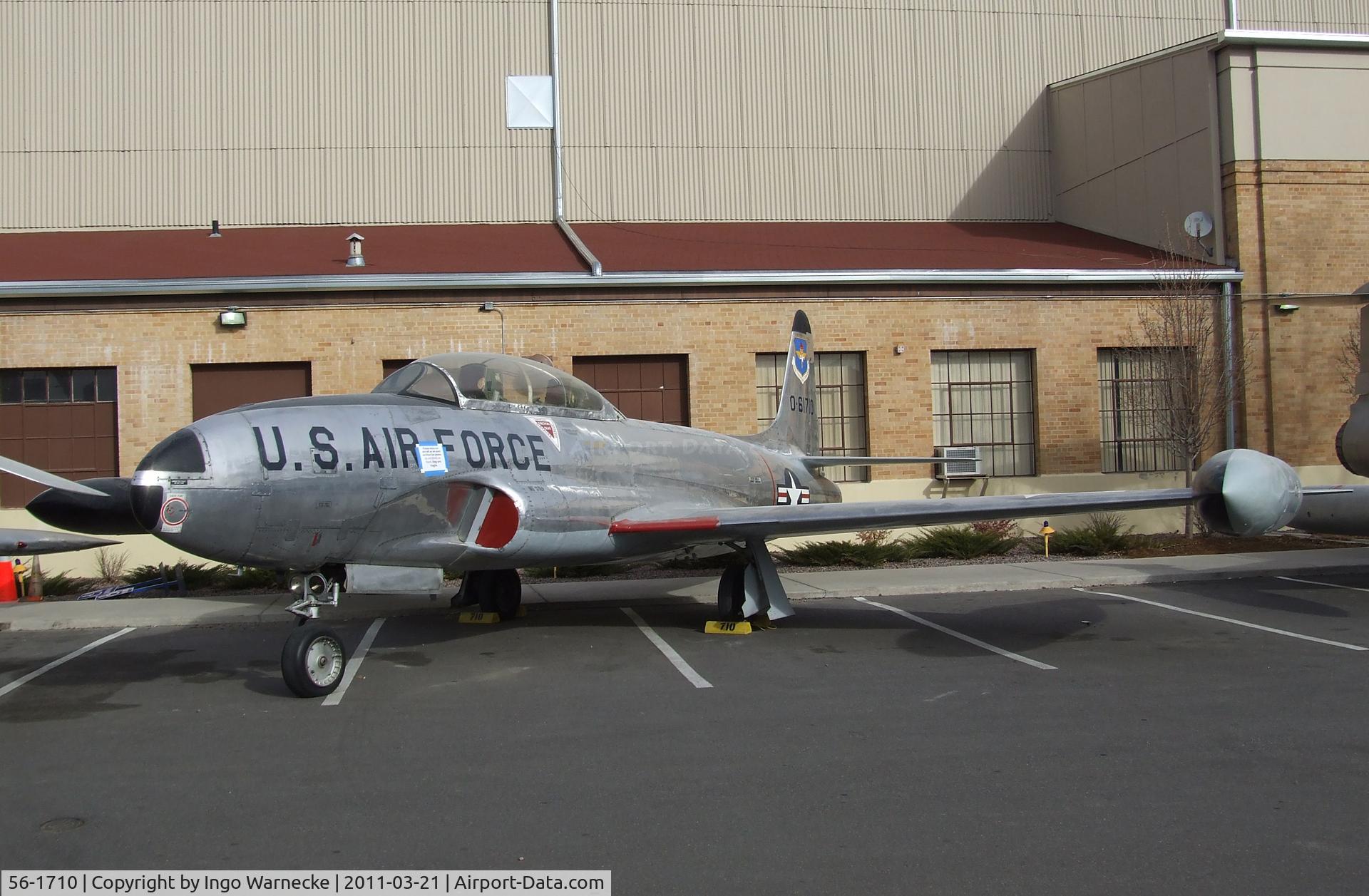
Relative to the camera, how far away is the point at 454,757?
6012 mm

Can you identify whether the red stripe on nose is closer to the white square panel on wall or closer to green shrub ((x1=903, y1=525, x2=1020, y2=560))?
green shrub ((x1=903, y1=525, x2=1020, y2=560))

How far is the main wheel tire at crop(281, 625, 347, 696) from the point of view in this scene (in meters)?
7.36

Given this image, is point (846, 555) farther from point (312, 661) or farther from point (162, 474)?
point (162, 474)

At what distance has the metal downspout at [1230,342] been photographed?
722 inches

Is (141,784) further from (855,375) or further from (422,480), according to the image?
(855,375)

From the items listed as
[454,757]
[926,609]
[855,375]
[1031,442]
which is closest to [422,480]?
[454,757]

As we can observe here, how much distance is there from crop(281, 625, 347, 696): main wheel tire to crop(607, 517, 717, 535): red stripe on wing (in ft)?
9.35

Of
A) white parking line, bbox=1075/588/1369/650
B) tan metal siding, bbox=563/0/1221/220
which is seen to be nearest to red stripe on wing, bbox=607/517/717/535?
white parking line, bbox=1075/588/1369/650

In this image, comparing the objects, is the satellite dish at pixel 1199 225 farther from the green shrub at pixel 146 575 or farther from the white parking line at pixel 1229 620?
the green shrub at pixel 146 575

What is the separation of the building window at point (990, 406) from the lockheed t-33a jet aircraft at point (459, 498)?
885 cm

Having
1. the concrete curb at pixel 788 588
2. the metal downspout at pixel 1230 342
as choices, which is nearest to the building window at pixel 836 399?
the concrete curb at pixel 788 588

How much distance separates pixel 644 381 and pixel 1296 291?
12.1 meters

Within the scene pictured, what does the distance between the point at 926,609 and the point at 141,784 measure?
27.2 feet

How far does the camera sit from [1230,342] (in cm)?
1867
